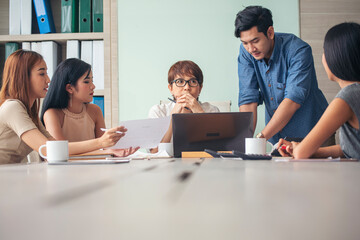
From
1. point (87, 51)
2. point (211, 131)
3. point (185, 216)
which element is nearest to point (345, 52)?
point (211, 131)

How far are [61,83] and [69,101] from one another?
158 millimetres

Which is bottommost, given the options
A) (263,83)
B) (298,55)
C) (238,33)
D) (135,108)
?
(135,108)

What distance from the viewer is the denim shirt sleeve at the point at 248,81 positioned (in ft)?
7.34

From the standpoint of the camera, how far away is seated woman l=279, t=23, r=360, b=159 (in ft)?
3.92

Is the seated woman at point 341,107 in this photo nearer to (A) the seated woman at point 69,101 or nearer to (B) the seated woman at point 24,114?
(B) the seated woman at point 24,114

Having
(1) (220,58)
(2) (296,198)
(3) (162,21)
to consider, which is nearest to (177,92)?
(1) (220,58)

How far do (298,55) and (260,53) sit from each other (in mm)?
241

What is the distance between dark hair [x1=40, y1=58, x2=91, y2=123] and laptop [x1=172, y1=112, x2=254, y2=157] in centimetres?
93

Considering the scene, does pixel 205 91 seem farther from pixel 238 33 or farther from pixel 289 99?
pixel 289 99

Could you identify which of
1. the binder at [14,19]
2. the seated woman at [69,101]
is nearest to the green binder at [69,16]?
the binder at [14,19]

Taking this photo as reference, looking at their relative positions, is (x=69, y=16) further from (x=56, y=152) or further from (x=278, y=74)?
(x=56, y=152)

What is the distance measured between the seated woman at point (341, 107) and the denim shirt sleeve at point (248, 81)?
0.80 meters

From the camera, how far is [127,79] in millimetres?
2754

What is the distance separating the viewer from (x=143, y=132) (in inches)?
56.9
